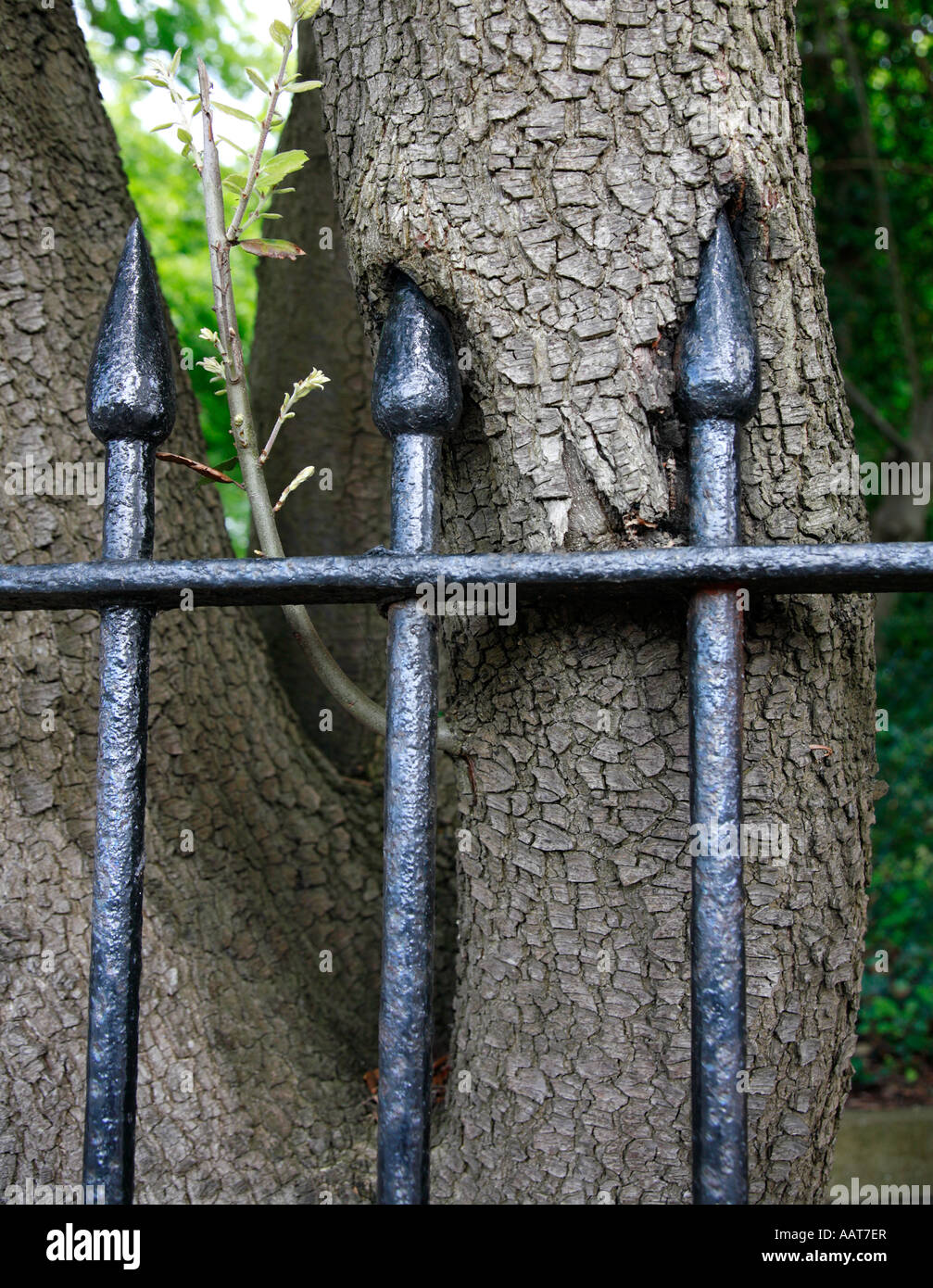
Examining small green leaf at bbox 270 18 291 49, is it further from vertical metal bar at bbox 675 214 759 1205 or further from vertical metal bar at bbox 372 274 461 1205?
vertical metal bar at bbox 675 214 759 1205

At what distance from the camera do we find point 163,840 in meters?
1.90

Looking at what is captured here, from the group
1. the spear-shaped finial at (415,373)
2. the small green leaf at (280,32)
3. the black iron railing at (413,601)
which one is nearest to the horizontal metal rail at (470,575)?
the black iron railing at (413,601)

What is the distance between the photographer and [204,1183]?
5.55 feet

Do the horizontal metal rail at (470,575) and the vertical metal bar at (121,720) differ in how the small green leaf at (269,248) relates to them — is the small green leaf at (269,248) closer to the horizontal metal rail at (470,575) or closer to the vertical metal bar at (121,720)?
the vertical metal bar at (121,720)

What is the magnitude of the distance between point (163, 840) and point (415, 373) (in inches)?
45.2

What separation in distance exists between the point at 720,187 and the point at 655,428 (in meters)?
0.34

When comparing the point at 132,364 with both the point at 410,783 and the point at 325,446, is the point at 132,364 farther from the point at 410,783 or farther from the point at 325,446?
the point at 325,446

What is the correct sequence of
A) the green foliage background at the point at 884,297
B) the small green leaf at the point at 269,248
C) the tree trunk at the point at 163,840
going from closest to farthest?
the small green leaf at the point at 269,248
the tree trunk at the point at 163,840
the green foliage background at the point at 884,297

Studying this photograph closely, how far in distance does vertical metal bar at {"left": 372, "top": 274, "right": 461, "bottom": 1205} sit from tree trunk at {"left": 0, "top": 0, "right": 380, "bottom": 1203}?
2.48ft

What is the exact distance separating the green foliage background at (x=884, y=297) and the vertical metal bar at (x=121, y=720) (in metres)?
2.95

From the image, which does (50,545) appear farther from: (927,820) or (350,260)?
(927,820)

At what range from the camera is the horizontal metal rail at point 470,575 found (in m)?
1.09

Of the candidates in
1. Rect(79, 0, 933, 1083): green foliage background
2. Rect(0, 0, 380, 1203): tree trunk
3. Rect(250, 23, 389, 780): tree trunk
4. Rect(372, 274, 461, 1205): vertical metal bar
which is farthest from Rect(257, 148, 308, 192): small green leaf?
Rect(79, 0, 933, 1083): green foliage background
